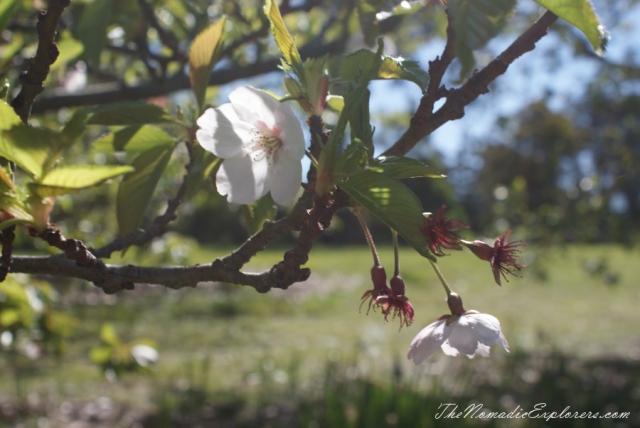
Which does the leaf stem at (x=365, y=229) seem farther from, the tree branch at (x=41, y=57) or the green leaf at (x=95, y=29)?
the green leaf at (x=95, y=29)

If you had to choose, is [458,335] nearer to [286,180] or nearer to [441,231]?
[441,231]

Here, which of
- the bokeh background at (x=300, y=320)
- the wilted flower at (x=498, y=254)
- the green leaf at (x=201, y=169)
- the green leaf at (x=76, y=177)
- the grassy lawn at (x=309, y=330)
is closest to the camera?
the green leaf at (x=76, y=177)

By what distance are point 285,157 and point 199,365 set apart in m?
4.88

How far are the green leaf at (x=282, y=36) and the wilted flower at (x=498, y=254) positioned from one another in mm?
298

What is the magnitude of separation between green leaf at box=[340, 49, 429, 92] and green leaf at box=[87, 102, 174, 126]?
28cm

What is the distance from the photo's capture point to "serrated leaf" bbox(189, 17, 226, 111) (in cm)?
87

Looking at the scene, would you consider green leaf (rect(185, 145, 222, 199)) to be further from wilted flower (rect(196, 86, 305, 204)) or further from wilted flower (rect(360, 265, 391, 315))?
wilted flower (rect(360, 265, 391, 315))

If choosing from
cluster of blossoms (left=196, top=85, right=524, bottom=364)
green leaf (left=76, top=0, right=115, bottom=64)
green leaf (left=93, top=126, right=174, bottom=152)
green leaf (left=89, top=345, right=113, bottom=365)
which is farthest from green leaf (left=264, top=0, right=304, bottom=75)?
green leaf (left=89, top=345, right=113, bottom=365)

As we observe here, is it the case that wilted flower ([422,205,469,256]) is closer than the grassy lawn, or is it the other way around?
wilted flower ([422,205,469,256])

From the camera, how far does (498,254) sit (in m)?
0.74

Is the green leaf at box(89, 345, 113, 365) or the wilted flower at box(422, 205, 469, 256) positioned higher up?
the wilted flower at box(422, 205, 469, 256)

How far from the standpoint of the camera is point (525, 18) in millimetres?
4633

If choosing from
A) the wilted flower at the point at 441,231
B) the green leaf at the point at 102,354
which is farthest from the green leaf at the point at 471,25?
the green leaf at the point at 102,354

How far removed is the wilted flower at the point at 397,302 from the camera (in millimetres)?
766
